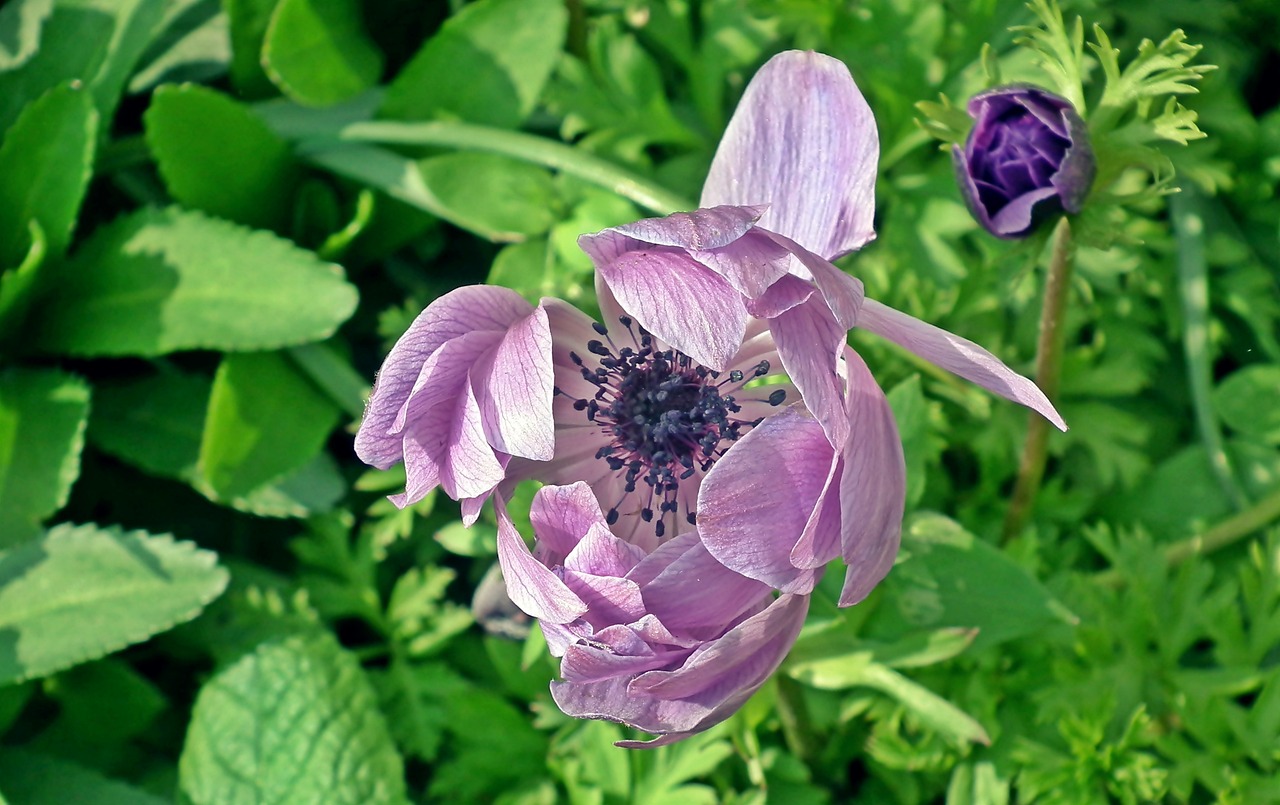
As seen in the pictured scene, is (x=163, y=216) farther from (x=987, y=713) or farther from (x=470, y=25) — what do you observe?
→ (x=987, y=713)

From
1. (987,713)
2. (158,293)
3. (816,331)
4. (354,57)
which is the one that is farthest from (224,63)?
(987,713)

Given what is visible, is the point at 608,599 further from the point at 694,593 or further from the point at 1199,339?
the point at 1199,339

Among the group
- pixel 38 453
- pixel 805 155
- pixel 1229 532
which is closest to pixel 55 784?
pixel 38 453

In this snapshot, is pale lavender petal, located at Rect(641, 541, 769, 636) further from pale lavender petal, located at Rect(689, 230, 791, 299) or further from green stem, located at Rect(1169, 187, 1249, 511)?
green stem, located at Rect(1169, 187, 1249, 511)

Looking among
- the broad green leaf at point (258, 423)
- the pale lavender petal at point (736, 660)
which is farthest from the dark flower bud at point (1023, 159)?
the broad green leaf at point (258, 423)

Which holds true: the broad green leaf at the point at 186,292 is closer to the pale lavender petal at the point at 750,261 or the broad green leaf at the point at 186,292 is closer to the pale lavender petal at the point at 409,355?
the pale lavender petal at the point at 409,355
